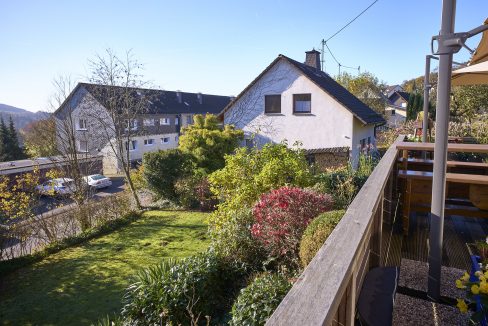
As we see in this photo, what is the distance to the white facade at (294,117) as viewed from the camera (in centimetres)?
1630

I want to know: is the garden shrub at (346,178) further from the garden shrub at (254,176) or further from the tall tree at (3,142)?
the tall tree at (3,142)

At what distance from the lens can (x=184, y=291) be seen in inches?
162

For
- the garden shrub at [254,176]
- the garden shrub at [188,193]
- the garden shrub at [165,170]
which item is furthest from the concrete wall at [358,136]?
the garden shrub at [254,176]

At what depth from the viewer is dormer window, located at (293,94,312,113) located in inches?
666

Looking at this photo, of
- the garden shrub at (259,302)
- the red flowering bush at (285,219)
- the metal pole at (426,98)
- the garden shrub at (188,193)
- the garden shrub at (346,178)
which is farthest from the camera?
the garden shrub at (188,193)

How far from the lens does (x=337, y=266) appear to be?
125 centimetres

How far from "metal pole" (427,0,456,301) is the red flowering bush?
2237 millimetres

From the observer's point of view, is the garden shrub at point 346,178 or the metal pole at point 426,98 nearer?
the metal pole at point 426,98

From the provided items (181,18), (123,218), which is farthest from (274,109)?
(123,218)

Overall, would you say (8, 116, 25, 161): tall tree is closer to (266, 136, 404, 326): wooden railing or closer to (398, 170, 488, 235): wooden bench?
(398, 170, 488, 235): wooden bench

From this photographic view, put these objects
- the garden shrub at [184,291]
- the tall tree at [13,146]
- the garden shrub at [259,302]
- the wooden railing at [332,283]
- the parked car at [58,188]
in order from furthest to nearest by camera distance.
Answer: the tall tree at [13,146] → the parked car at [58,188] → the garden shrub at [184,291] → the garden shrub at [259,302] → the wooden railing at [332,283]

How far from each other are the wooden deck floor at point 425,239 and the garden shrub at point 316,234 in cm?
60

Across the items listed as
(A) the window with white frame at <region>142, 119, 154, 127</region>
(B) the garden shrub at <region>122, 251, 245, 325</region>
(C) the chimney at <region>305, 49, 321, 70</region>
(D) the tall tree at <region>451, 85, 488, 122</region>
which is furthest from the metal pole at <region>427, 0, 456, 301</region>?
(A) the window with white frame at <region>142, 119, 154, 127</region>

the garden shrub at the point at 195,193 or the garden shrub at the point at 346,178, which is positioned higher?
the garden shrub at the point at 346,178
